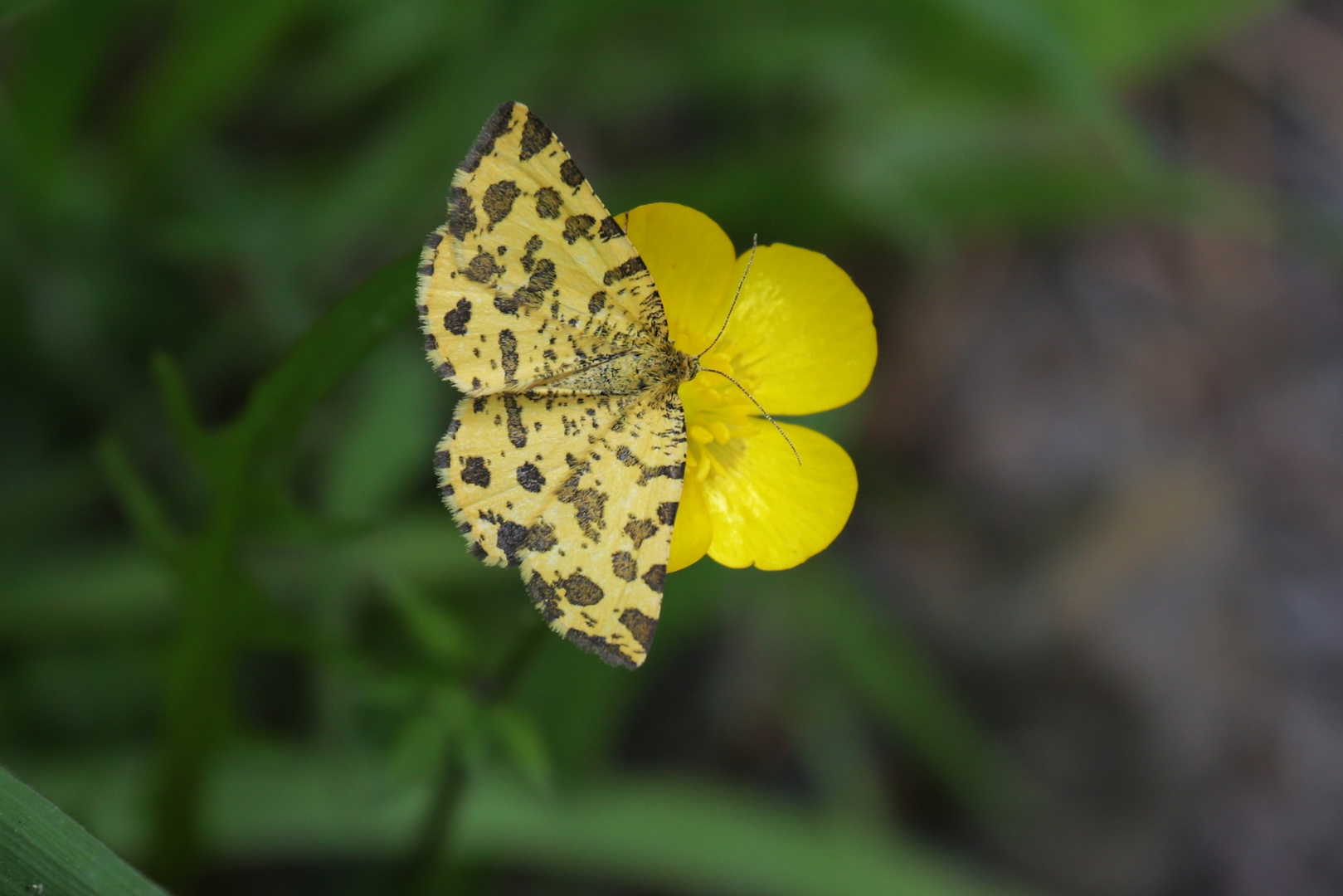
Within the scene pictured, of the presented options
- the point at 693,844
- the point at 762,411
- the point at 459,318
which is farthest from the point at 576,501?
the point at 693,844

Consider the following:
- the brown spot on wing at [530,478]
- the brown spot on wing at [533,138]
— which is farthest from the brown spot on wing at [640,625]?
the brown spot on wing at [533,138]

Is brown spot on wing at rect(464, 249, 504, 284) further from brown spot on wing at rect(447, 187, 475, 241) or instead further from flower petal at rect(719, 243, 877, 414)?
flower petal at rect(719, 243, 877, 414)

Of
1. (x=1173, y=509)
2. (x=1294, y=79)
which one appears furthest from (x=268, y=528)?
(x=1294, y=79)

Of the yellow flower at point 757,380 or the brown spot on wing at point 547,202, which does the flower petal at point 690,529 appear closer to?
the yellow flower at point 757,380

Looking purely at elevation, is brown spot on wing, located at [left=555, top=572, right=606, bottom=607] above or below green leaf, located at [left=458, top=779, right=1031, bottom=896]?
above

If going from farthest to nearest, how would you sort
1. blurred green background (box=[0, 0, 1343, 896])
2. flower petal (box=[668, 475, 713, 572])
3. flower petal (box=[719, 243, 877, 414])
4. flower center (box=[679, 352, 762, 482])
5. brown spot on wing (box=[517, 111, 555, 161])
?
blurred green background (box=[0, 0, 1343, 896]), flower center (box=[679, 352, 762, 482]), flower petal (box=[719, 243, 877, 414]), flower petal (box=[668, 475, 713, 572]), brown spot on wing (box=[517, 111, 555, 161])

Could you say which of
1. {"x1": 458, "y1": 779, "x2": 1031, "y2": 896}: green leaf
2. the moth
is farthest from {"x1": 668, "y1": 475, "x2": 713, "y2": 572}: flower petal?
{"x1": 458, "y1": 779, "x2": 1031, "y2": 896}: green leaf
